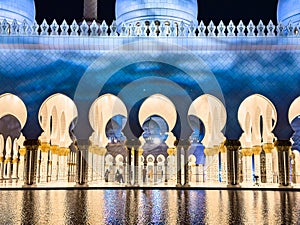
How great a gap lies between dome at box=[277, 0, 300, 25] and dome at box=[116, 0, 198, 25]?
3084 millimetres

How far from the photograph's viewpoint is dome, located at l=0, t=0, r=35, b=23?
1305 centimetres

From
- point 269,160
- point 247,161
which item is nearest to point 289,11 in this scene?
point 269,160

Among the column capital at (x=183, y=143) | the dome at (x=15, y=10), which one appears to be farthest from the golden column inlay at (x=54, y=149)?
the column capital at (x=183, y=143)

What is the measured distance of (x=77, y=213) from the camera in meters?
4.20

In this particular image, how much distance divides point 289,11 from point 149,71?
18.9ft

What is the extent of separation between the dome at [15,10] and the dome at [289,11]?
861 centimetres

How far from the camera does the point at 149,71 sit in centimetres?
1038

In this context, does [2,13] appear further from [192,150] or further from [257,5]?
[257,5]

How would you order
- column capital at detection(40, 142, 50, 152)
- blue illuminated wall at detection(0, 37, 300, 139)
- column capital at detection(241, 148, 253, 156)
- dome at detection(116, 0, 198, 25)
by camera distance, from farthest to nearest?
column capital at detection(241, 148, 253, 156)
dome at detection(116, 0, 198, 25)
column capital at detection(40, 142, 50, 152)
blue illuminated wall at detection(0, 37, 300, 139)

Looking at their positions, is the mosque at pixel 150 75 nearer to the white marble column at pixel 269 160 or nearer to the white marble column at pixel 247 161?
the white marble column at pixel 269 160

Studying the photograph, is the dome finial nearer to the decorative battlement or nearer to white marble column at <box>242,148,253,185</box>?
the decorative battlement

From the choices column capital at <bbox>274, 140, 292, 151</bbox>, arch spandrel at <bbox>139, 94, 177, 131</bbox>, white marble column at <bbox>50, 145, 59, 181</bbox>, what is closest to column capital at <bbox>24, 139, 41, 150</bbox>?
white marble column at <bbox>50, 145, 59, 181</bbox>

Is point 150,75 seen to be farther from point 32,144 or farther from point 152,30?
point 32,144

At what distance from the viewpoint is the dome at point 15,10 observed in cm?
1305
